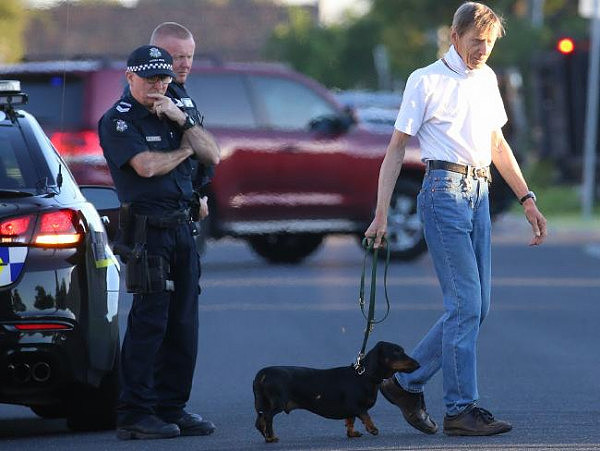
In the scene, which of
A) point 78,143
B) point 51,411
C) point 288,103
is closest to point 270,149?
point 288,103

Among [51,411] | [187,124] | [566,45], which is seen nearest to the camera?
[187,124]

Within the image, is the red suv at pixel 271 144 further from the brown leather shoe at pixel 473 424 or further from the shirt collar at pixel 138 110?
the brown leather shoe at pixel 473 424

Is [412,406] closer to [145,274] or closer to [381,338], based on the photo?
[145,274]

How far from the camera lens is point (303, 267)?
20078mm

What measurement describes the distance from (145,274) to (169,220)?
26cm

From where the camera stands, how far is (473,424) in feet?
25.7

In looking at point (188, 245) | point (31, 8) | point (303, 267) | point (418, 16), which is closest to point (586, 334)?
point (31, 8)

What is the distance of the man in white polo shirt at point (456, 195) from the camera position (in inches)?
311

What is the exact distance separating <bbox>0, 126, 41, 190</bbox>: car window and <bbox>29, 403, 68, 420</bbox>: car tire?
100 centimetres

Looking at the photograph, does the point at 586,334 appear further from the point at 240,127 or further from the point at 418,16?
the point at 418,16

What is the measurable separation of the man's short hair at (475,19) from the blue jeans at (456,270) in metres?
0.59

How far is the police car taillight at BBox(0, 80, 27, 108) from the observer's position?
8.41 m

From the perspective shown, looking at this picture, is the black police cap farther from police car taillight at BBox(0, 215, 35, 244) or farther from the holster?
police car taillight at BBox(0, 215, 35, 244)

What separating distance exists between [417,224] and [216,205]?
89.8 inches
